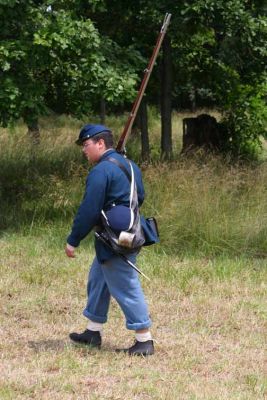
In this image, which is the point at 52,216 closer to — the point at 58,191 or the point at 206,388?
the point at 58,191

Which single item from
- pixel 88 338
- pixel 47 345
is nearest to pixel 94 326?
pixel 88 338

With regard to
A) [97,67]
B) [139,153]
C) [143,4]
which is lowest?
[139,153]

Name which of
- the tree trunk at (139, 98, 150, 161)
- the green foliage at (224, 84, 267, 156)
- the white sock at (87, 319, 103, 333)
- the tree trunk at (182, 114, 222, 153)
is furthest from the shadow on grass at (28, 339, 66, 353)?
the green foliage at (224, 84, 267, 156)

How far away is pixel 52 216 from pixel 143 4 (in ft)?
12.9

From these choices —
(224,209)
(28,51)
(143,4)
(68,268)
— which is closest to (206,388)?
(68,268)

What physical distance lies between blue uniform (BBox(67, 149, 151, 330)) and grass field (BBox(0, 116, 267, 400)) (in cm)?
39

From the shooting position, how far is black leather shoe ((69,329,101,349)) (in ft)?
18.3

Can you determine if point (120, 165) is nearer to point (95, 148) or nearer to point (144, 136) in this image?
point (95, 148)

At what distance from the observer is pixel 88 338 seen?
5598 millimetres

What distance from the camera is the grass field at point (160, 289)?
4844 millimetres

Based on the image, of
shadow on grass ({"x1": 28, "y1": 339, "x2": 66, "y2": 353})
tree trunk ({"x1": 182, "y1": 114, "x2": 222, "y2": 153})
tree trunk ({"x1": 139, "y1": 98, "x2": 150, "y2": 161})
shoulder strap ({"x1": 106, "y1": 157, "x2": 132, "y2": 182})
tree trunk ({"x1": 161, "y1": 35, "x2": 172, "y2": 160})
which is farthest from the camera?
tree trunk ({"x1": 182, "y1": 114, "x2": 222, "y2": 153})

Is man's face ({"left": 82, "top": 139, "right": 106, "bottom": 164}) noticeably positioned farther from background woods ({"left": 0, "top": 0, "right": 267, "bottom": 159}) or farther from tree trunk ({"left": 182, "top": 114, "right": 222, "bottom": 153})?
tree trunk ({"left": 182, "top": 114, "right": 222, "bottom": 153})

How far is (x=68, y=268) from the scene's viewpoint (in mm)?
7703

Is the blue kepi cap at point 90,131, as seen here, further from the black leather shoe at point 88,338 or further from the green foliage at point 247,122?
the green foliage at point 247,122
